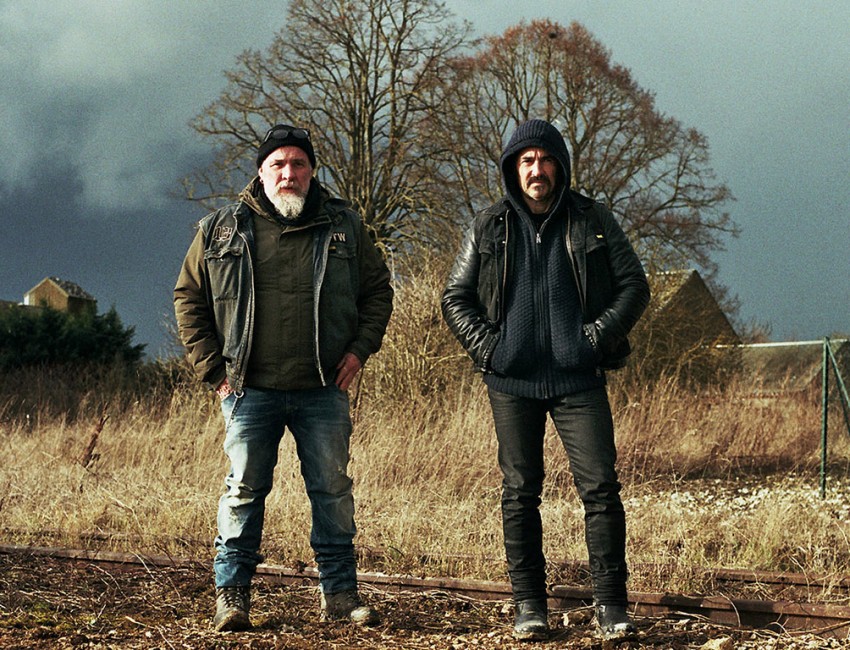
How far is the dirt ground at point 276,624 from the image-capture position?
4.39 metres

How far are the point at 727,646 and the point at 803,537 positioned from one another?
8.55 feet

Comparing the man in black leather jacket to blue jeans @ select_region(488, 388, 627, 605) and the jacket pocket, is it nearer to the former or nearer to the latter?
blue jeans @ select_region(488, 388, 627, 605)

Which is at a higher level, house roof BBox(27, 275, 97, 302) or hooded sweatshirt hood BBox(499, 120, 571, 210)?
house roof BBox(27, 275, 97, 302)

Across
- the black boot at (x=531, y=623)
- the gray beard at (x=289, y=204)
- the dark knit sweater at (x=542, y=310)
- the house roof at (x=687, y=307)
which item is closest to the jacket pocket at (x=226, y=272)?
the gray beard at (x=289, y=204)

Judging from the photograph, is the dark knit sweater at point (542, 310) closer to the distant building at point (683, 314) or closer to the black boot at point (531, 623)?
the black boot at point (531, 623)

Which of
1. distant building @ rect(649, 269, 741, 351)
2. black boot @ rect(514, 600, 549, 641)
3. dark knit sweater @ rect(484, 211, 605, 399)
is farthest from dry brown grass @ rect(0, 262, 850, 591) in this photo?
distant building @ rect(649, 269, 741, 351)

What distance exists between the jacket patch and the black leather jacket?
1118 millimetres

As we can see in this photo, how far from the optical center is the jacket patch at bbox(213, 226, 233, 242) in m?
4.67

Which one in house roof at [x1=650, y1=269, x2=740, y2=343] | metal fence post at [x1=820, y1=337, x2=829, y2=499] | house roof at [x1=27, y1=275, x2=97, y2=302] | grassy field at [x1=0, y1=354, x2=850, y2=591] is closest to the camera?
grassy field at [x1=0, y1=354, x2=850, y2=591]

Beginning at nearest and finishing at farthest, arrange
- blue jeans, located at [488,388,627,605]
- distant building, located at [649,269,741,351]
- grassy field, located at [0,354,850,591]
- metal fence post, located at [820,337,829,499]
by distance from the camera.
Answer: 1. blue jeans, located at [488,388,627,605]
2. grassy field, located at [0,354,850,591]
3. metal fence post, located at [820,337,829,499]
4. distant building, located at [649,269,741,351]

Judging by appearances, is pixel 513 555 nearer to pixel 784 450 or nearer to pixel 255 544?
pixel 255 544

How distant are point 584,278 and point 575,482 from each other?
91cm

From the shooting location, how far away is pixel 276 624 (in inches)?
187

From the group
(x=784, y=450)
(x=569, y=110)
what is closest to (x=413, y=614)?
(x=784, y=450)
